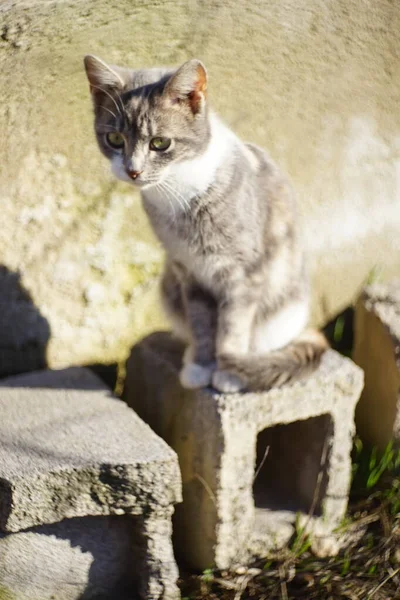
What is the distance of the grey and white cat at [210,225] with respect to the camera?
1.82m

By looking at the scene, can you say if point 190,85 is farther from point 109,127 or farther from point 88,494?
point 88,494

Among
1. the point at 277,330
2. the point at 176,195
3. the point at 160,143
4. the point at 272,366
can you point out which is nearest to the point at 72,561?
the point at 272,366

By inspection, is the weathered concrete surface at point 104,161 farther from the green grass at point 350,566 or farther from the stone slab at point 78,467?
the green grass at point 350,566

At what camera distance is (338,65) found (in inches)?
102

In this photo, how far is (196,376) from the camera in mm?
2043

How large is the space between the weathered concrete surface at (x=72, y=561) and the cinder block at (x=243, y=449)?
24 cm

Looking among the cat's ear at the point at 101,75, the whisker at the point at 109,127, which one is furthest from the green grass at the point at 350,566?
the cat's ear at the point at 101,75

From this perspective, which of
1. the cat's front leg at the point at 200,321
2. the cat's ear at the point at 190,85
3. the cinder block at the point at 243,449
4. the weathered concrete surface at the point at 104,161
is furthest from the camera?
the weathered concrete surface at the point at 104,161

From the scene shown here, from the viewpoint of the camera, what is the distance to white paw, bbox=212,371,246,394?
2.00 meters

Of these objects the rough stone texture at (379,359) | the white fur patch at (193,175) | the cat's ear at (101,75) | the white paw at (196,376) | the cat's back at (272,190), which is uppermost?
the cat's ear at (101,75)

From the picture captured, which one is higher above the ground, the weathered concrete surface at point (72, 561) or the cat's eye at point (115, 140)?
the cat's eye at point (115, 140)

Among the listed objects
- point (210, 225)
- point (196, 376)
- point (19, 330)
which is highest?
point (210, 225)

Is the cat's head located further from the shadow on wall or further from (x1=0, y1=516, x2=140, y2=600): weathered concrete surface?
(x1=0, y1=516, x2=140, y2=600): weathered concrete surface

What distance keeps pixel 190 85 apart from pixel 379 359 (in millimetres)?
1179
